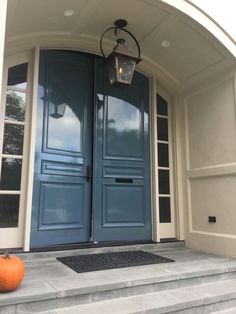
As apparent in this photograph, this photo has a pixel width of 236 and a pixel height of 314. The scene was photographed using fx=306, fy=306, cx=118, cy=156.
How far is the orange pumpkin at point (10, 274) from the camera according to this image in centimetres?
197

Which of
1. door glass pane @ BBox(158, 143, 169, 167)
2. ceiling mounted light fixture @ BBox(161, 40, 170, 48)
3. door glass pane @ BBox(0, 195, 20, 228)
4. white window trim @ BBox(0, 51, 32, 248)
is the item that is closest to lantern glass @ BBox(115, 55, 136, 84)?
ceiling mounted light fixture @ BBox(161, 40, 170, 48)

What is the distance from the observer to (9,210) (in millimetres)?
3141

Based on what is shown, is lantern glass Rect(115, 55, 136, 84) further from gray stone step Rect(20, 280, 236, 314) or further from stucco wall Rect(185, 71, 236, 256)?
gray stone step Rect(20, 280, 236, 314)

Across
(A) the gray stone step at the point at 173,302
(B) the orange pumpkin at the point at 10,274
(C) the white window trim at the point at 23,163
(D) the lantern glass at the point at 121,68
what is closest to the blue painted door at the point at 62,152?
(C) the white window trim at the point at 23,163

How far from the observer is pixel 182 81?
412 cm

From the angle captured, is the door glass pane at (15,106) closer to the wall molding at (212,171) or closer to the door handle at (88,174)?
the door handle at (88,174)

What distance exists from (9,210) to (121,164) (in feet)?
4.66

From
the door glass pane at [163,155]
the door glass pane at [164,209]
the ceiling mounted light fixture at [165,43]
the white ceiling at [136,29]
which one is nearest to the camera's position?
the white ceiling at [136,29]

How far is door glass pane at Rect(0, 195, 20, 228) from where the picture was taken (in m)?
3.10

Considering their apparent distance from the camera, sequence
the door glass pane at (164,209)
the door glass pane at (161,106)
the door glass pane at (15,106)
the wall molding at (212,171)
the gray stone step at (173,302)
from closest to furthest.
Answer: the gray stone step at (173,302)
the door glass pane at (15,106)
the wall molding at (212,171)
the door glass pane at (164,209)
the door glass pane at (161,106)

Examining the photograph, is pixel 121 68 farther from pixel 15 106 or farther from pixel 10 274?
pixel 10 274

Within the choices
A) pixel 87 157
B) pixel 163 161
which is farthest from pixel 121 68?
pixel 163 161

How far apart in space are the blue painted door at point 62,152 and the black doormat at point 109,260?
38 cm

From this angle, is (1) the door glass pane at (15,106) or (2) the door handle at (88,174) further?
(2) the door handle at (88,174)
